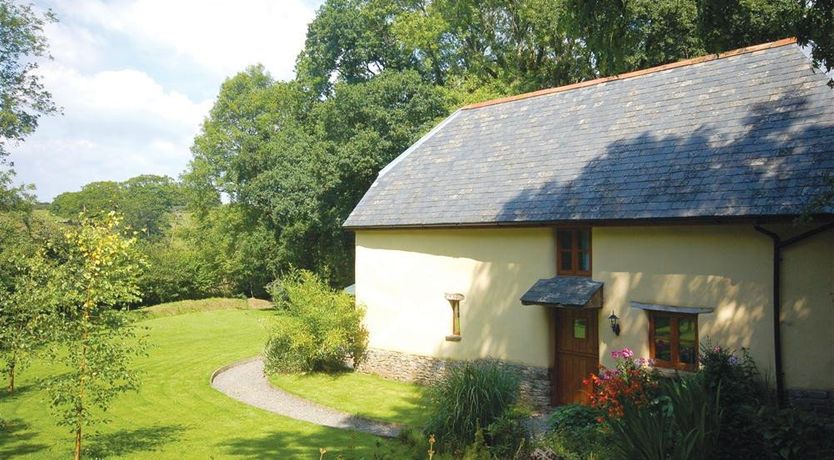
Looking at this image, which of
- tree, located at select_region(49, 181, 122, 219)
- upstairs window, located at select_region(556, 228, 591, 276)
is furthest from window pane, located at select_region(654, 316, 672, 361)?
tree, located at select_region(49, 181, 122, 219)

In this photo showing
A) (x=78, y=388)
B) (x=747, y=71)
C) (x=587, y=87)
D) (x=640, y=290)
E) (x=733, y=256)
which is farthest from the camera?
(x=587, y=87)

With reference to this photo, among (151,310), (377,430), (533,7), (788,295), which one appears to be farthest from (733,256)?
(151,310)

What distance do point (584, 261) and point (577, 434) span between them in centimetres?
472

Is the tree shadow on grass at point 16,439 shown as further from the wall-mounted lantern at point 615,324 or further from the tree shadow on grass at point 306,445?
the wall-mounted lantern at point 615,324

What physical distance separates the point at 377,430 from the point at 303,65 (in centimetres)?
2499

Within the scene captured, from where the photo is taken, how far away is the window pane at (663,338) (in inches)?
475

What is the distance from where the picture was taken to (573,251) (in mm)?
13906

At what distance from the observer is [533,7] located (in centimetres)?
2798

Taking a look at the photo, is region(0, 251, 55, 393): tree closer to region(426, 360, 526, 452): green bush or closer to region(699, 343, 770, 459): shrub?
region(426, 360, 526, 452): green bush

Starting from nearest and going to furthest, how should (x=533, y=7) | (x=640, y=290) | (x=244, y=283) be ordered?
(x=640, y=290) < (x=533, y=7) < (x=244, y=283)

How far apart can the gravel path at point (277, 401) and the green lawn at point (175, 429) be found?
0.40m

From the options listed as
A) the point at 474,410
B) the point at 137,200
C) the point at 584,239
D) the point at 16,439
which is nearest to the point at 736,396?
the point at 474,410

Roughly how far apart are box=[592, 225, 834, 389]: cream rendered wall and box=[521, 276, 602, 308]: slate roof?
15.3 inches

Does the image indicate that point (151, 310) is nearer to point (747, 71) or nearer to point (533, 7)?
point (533, 7)
